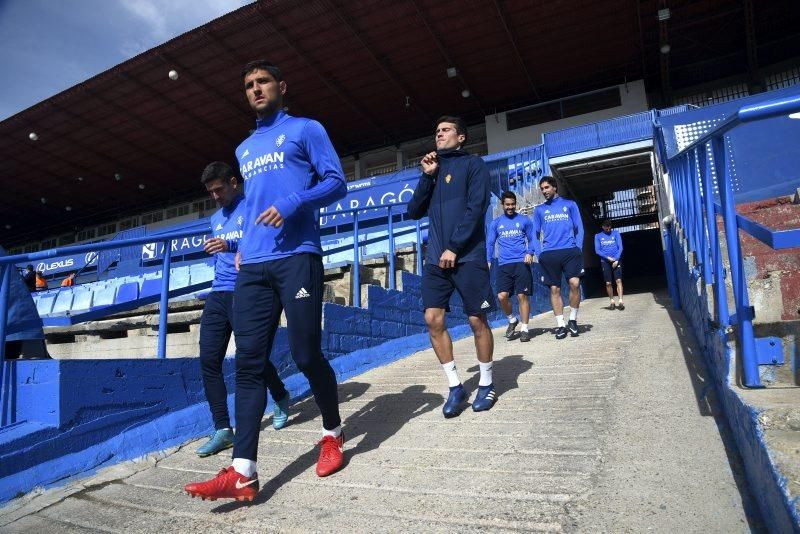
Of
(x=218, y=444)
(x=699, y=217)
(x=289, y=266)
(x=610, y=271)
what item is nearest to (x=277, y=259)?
(x=289, y=266)

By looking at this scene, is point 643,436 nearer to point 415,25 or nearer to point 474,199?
point 474,199

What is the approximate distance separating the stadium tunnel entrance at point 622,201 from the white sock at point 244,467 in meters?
14.5

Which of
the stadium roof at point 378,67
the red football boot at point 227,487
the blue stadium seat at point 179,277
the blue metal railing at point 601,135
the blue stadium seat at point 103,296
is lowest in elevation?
the red football boot at point 227,487

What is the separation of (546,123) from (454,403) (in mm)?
20452

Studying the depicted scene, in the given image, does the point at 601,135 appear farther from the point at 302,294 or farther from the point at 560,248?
the point at 302,294

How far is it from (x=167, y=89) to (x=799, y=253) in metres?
20.5

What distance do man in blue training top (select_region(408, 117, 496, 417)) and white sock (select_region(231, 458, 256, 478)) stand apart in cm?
129

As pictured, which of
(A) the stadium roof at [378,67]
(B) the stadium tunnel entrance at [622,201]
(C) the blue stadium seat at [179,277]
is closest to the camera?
(C) the blue stadium seat at [179,277]

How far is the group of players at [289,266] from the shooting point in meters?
2.20

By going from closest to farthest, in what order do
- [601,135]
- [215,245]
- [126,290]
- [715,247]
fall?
1. [715,247]
2. [215,245]
3. [126,290]
4. [601,135]

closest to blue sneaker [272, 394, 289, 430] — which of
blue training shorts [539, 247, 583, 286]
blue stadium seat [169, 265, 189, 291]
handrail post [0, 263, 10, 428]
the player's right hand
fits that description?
handrail post [0, 263, 10, 428]

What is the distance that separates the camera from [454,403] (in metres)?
3.04

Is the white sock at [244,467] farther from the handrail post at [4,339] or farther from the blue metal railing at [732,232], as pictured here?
the blue metal railing at [732,232]

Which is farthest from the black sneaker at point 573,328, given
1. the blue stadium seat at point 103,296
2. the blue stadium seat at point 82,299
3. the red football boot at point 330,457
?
the blue stadium seat at point 82,299
